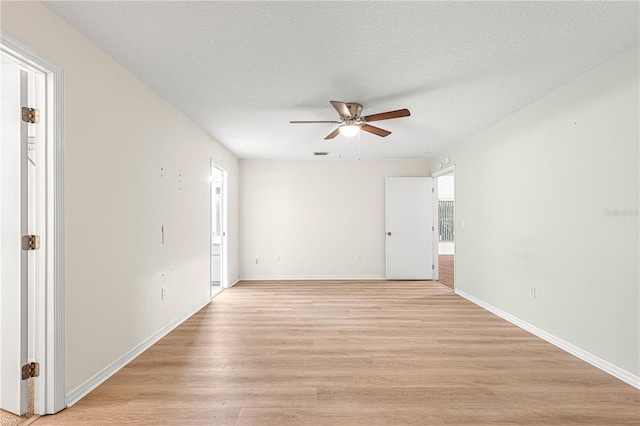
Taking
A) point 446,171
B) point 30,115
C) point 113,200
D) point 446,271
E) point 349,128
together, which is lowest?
point 446,271

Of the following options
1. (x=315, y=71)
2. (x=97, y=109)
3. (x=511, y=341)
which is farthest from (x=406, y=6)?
(x=511, y=341)

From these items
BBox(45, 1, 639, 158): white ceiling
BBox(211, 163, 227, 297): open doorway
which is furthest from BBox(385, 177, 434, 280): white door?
BBox(211, 163, 227, 297): open doorway

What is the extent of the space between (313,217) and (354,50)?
14.6 feet

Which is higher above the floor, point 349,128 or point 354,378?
point 349,128

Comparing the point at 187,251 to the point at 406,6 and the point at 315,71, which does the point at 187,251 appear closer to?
the point at 315,71

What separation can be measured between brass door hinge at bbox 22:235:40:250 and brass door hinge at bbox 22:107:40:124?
673 millimetres

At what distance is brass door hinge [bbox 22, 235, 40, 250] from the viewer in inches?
76.0

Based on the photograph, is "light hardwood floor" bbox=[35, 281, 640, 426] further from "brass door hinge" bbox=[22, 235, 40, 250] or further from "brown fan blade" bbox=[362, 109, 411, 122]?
"brown fan blade" bbox=[362, 109, 411, 122]

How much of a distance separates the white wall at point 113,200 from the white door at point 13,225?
214 millimetres

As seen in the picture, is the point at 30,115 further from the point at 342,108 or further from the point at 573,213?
the point at 573,213

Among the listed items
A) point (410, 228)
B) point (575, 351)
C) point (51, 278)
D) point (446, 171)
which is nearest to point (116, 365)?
point (51, 278)

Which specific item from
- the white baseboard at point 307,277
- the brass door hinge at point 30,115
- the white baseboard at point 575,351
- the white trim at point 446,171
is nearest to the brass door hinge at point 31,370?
the brass door hinge at point 30,115

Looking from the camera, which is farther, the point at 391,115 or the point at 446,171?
the point at 446,171

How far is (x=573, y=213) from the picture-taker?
116 inches
